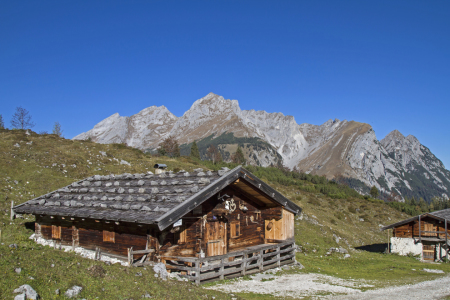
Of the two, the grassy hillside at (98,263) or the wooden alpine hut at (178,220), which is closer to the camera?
the grassy hillside at (98,263)

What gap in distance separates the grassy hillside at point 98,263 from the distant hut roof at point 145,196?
1.87 metres

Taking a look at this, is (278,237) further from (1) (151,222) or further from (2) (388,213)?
(2) (388,213)

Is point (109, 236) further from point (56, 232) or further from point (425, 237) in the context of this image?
point (425, 237)

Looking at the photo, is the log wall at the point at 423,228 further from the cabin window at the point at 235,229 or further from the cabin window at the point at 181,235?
the cabin window at the point at 181,235

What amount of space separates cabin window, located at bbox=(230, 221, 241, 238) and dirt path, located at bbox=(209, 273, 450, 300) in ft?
7.61

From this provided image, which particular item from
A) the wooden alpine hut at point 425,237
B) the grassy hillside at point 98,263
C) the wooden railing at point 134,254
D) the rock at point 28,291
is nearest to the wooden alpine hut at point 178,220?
the wooden railing at point 134,254

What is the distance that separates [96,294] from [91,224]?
7061 mm

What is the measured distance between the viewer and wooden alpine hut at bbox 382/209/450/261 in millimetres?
30969

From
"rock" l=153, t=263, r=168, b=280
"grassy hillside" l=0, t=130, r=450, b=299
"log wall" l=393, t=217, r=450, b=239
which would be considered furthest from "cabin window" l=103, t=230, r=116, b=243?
"log wall" l=393, t=217, r=450, b=239

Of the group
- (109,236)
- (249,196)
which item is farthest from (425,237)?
(109,236)

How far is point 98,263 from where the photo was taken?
406 inches

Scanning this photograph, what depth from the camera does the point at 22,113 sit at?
68062mm

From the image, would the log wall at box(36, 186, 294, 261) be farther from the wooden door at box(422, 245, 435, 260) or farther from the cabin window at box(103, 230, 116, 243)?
the wooden door at box(422, 245, 435, 260)

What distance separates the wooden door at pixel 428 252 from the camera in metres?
31.4
